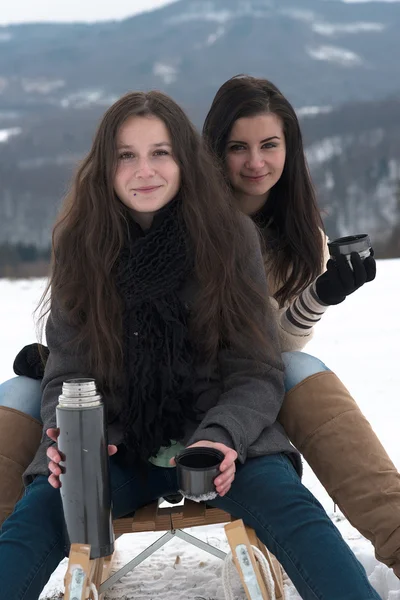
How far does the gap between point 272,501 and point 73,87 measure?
38605 mm

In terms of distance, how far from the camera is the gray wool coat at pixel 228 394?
1884mm

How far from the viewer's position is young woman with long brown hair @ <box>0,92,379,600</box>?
195 cm

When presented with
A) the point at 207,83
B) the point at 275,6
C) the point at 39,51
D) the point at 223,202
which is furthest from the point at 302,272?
the point at 275,6

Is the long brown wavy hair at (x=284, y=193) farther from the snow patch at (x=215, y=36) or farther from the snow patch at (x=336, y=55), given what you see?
the snow patch at (x=215, y=36)

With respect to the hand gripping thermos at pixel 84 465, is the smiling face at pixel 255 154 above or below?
above

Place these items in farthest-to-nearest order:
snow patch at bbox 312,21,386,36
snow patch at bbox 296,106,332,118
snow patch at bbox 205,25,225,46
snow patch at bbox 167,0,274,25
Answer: snow patch at bbox 167,0,274,25, snow patch at bbox 205,25,225,46, snow patch at bbox 312,21,386,36, snow patch at bbox 296,106,332,118

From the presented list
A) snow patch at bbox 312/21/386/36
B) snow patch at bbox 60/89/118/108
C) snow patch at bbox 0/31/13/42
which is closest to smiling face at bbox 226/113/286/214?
snow patch at bbox 60/89/118/108

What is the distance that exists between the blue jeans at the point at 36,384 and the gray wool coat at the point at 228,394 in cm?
6

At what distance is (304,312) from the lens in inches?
93.0

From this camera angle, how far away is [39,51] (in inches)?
1543

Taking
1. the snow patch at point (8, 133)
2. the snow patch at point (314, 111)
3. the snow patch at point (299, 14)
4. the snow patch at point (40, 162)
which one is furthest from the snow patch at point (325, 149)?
the snow patch at point (299, 14)

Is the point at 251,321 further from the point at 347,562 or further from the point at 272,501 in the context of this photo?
the point at 347,562

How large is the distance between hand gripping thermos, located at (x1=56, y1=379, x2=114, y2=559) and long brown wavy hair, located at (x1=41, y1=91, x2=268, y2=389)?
Answer: 386 millimetres

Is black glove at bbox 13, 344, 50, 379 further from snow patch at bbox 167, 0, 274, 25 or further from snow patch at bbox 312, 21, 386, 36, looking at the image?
snow patch at bbox 167, 0, 274, 25
